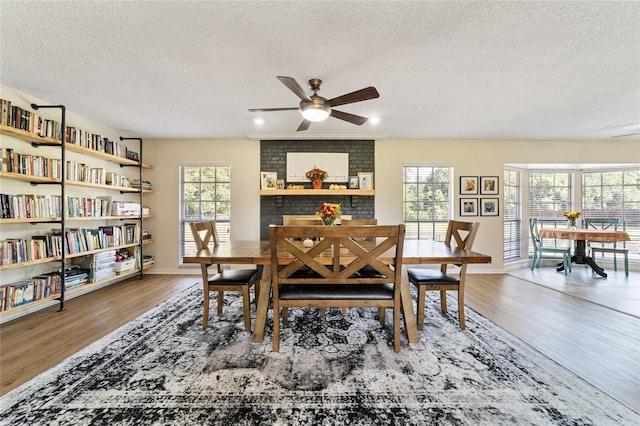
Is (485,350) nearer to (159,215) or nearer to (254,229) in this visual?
(254,229)

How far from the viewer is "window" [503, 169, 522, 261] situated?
5.04m

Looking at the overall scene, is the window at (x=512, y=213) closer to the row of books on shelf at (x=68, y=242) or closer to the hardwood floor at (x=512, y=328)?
the hardwood floor at (x=512, y=328)

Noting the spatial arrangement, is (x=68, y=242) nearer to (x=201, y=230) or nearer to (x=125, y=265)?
(x=125, y=265)

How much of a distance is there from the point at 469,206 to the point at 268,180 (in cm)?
361

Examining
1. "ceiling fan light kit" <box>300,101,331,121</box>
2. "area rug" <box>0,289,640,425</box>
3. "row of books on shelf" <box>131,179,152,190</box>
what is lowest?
"area rug" <box>0,289,640,425</box>

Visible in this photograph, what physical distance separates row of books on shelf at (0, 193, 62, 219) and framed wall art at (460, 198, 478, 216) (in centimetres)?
578

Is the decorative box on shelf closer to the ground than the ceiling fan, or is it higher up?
closer to the ground

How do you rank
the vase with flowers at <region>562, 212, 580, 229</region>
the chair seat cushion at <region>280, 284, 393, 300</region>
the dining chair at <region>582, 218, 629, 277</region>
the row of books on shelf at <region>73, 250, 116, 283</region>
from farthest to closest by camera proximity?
the vase with flowers at <region>562, 212, 580, 229</region> < the dining chair at <region>582, 218, 629, 277</region> < the row of books on shelf at <region>73, 250, 116, 283</region> < the chair seat cushion at <region>280, 284, 393, 300</region>

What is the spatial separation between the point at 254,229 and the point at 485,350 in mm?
3654

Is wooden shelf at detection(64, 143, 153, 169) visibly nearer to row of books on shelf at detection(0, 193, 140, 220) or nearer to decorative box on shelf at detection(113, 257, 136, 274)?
row of books on shelf at detection(0, 193, 140, 220)

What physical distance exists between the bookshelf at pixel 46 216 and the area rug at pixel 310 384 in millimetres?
1348

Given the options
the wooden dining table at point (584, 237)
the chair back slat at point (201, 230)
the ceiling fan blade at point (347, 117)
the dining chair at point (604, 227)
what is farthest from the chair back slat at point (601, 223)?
the chair back slat at point (201, 230)

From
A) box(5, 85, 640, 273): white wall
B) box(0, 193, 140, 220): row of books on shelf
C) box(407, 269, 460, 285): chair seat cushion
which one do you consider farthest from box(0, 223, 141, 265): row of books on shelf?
box(407, 269, 460, 285): chair seat cushion

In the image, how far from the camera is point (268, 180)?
4496 mm
